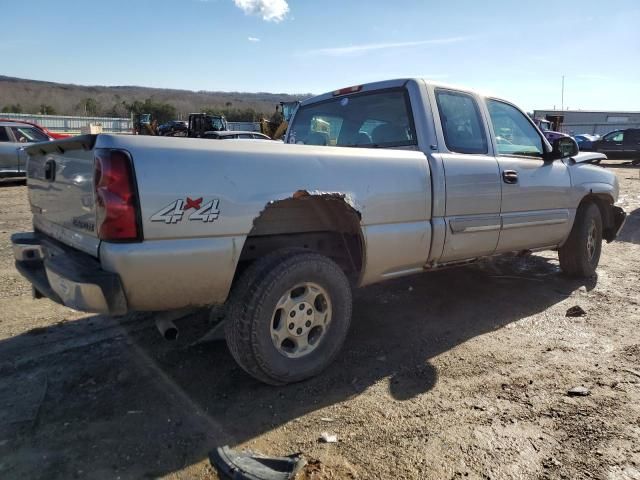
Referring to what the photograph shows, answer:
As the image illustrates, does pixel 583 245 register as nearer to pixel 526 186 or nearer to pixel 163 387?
pixel 526 186

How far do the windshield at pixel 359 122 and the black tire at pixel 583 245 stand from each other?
269 cm

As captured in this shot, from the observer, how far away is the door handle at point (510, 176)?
4148 mm

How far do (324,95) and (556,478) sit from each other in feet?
12.0

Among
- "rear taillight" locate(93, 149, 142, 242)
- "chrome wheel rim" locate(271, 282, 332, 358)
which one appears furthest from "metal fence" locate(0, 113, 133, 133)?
"rear taillight" locate(93, 149, 142, 242)

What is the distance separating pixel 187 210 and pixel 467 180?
2.31 m

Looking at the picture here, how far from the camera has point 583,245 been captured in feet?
17.5

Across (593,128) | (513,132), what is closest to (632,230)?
(513,132)

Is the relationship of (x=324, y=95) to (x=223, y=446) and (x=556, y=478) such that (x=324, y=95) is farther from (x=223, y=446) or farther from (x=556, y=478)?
(x=556, y=478)

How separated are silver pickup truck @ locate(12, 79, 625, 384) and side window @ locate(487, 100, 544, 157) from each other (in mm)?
16

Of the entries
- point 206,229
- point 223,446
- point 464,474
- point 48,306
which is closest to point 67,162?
point 206,229

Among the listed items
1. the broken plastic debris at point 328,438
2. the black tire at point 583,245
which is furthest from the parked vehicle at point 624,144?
the broken plastic debris at point 328,438

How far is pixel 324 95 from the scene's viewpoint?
467cm

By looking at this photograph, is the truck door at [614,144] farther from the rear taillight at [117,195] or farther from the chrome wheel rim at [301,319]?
the rear taillight at [117,195]

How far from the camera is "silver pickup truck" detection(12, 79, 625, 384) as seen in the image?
2402mm
